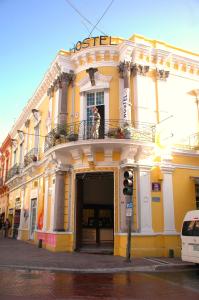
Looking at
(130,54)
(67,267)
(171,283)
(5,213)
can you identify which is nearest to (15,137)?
(5,213)

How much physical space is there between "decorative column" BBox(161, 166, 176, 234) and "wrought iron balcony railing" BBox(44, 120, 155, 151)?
5.75ft

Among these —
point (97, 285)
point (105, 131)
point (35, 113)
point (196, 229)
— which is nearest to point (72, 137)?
point (105, 131)

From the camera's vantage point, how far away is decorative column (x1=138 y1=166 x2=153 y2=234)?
46.2 ft

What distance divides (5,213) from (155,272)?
23522 millimetres

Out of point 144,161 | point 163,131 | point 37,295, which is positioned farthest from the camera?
point 163,131

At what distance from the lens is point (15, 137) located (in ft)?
96.6

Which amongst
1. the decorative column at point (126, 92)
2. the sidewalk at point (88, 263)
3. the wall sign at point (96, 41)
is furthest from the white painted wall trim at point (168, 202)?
the wall sign at point (96, 41)

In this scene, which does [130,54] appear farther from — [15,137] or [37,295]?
[15,137]

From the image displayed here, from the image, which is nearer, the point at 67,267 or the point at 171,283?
the point at 171,283

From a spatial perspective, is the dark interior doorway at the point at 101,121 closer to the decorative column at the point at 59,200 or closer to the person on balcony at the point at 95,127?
the person on balcony at the point at 95,127

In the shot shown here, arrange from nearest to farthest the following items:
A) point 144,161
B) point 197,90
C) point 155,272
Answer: point 155,272 < point 144,161 < point 197,90

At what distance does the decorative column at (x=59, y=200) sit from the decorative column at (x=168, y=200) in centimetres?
489

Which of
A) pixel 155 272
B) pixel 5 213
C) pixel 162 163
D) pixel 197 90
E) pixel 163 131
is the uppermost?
pixel 197 90

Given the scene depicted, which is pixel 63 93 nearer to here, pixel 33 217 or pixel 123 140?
pixel 123 140
